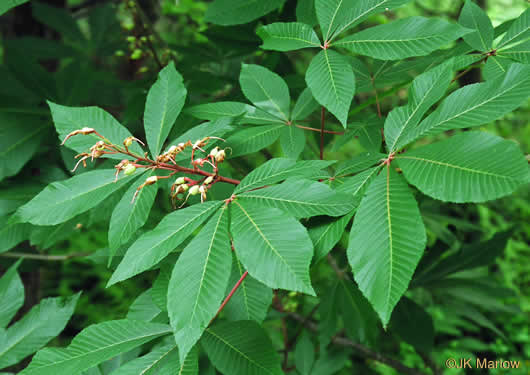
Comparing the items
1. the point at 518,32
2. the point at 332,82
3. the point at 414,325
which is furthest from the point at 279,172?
the point at 414,325

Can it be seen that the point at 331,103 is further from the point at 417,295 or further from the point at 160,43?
the point at 417,295

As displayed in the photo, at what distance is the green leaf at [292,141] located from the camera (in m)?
0.88

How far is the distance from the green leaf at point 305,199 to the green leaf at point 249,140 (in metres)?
0.21

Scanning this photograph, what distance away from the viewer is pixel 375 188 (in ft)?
2.07

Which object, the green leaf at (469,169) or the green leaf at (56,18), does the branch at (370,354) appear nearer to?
the green leaf at (469,169)

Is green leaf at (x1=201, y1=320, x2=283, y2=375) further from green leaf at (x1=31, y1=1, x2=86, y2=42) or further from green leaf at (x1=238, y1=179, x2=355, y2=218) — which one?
green leaf at (x1=31, y1=1, x2=86, y2=42)

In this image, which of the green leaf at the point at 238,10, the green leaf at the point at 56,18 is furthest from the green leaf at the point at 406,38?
the green leaf at the point at 56,18

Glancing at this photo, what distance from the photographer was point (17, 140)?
1269mm

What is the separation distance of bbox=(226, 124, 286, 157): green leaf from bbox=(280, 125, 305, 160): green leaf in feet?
0.09

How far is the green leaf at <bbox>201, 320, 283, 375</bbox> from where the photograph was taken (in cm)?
75

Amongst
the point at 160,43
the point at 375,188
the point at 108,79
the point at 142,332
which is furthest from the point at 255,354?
the point at 108,79

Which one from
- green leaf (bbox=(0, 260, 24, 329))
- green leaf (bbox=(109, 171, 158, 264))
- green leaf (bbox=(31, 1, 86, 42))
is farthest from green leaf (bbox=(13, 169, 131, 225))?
green leaf (bbox=(31, 1, 86, 42))

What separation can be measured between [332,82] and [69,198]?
48 centimetres

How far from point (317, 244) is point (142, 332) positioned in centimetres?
35
